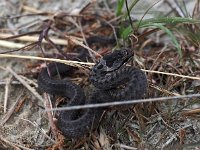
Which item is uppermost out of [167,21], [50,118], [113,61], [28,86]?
[167,21]

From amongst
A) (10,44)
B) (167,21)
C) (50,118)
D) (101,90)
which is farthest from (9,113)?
(167,21)

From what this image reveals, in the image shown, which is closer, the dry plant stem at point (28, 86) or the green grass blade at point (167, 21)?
the green grass blade at point (167, 21)

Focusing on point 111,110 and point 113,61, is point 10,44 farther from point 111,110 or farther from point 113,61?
point 111,110

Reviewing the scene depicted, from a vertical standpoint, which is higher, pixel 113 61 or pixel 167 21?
pixel 167 21

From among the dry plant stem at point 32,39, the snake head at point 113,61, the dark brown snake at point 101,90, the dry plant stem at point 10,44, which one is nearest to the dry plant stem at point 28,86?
the dark brown snake at point 101,90

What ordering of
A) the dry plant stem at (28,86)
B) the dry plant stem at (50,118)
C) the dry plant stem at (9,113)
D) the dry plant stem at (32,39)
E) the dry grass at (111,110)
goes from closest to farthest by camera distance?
the dry grass at (111,110)
the dry plant stem at (50,118)
the dry plant stem at (9,113)
the dry plant stem at (28,86)
the dry plant stem at (32,39)

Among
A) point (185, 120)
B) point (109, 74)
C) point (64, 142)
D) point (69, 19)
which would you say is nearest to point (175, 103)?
point (185, 120)

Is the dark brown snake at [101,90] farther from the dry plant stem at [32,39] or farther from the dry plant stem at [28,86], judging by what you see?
the dry plant stem at [32,39]
